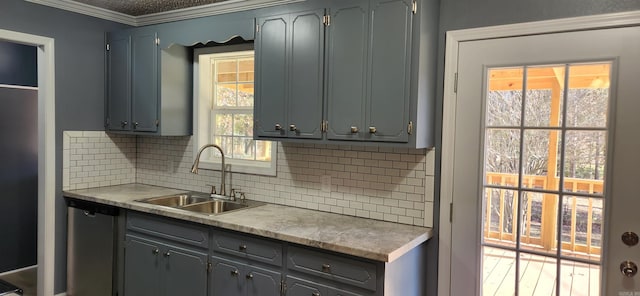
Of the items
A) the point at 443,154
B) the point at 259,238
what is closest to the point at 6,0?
the point at 259,238

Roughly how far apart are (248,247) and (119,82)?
6.65 ft

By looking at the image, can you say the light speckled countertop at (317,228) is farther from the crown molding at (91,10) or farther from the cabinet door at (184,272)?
the crown molding at (91,10)

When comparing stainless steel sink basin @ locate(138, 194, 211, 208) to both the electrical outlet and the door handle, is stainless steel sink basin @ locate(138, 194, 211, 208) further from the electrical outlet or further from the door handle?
the door handle

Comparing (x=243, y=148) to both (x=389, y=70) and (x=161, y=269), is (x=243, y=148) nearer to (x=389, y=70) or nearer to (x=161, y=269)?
(x=161, y=269)

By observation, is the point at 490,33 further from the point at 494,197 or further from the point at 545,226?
the point at 545,226

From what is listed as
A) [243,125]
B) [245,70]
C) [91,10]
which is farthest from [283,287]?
[91,10]

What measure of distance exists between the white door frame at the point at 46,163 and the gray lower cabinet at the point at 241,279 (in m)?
1.68

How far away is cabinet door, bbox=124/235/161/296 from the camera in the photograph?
300 cm

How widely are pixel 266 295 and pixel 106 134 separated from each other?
229 centimetres

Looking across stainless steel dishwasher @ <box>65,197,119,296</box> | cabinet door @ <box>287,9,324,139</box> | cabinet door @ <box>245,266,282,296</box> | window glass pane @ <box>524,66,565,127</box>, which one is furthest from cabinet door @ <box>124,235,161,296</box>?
window glass pane @ <box>524,66,565,127</box>

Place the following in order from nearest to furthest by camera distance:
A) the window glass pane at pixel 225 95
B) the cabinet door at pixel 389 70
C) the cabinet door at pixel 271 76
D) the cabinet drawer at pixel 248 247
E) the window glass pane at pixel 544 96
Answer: the window glass pane at pixel 544 96
the cabinet door at pixel 389 70
the cabinet drawer at pixel 248 247
the cabinet door at pixel 271 76
the window glass pane at pixel 225 95

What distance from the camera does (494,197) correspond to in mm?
2414

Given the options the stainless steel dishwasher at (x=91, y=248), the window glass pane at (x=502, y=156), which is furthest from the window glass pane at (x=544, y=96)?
the stainless steel dishwasher at (x=91, y=248)

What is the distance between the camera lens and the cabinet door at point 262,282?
95.6 inches
